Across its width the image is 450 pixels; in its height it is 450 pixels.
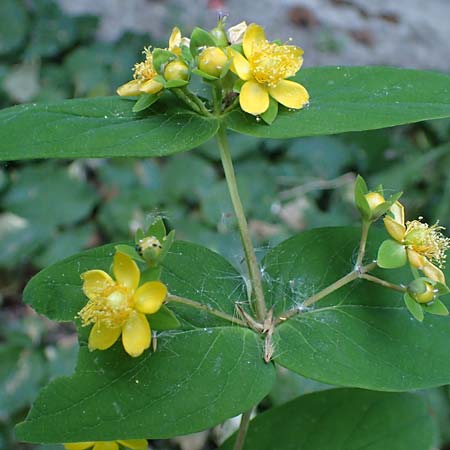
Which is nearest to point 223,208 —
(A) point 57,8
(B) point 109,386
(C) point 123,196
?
(C) point 123,196

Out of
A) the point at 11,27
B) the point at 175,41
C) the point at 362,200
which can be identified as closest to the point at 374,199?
the point at 362,200

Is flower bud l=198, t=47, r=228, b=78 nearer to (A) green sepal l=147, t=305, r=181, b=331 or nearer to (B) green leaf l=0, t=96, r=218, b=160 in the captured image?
(B) green leaf l=0, t=96, r=218, b=160

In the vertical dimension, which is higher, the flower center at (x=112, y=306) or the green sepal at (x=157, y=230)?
the green sepal at (x=157, y=230)

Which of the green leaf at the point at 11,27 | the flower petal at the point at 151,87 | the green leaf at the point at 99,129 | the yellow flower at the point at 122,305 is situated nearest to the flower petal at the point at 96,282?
the yellow flower at the point at 122,305

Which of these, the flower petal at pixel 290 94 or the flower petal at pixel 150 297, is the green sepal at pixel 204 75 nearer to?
the flower petal at pixel 290 94

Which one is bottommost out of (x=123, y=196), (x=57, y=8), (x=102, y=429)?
(x=123, y=196)

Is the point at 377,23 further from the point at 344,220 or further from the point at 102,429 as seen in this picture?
the point at 102,429

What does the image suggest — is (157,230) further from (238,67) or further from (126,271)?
(238,67)
